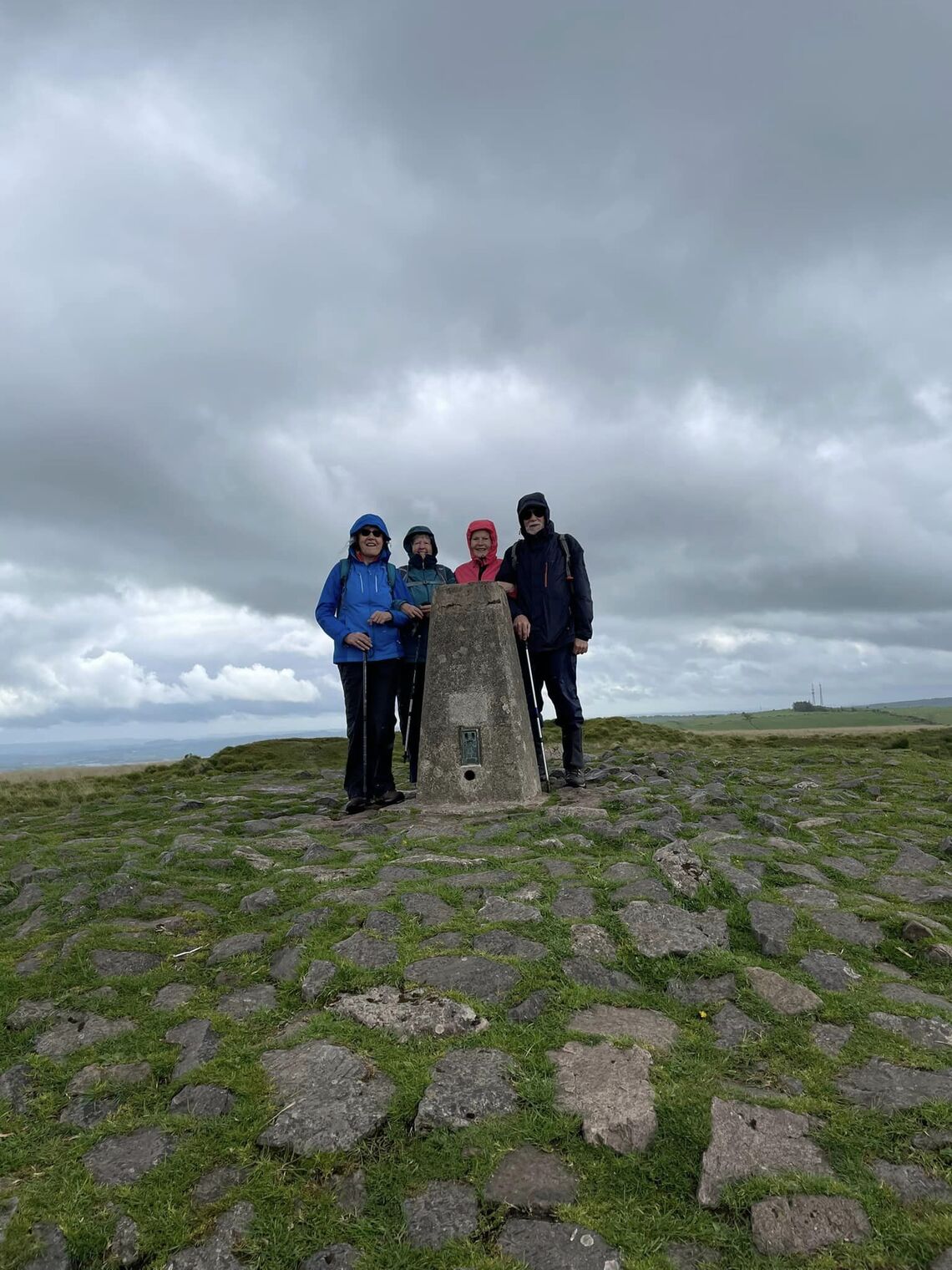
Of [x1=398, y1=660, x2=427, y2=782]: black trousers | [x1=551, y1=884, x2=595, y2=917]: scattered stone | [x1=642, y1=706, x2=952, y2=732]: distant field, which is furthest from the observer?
[x1=642, y1=706, x2=952, y2=732]: distant field

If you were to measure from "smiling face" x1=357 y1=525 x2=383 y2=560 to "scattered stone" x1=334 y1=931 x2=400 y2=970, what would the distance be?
21.4ft

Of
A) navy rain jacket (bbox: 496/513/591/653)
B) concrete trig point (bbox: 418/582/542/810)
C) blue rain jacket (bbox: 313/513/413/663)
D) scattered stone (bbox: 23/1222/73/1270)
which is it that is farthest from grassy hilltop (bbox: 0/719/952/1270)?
navy rain jacket (bbox: 496/513/591/653)

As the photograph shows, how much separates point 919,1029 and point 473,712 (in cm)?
703

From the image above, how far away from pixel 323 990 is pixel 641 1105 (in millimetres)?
2329

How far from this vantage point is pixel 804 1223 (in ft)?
10.5

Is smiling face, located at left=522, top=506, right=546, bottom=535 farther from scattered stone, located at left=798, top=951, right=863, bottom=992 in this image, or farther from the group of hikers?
scattered stone, located at left=798, top=951, right=863, bottom=992

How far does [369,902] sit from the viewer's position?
6.40 meters

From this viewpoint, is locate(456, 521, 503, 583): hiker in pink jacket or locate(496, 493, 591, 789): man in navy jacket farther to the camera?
locate(456, 521, 503, 583): hiker in pink jacket

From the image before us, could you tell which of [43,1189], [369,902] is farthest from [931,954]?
[43,1189]

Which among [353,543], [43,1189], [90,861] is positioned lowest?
[43,1189]

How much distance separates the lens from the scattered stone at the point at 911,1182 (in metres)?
3.30

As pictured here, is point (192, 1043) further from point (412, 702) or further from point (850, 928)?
point (412, 702)

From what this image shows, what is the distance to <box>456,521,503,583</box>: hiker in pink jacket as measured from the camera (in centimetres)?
1223

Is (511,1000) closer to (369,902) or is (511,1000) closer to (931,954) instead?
(369,902)
